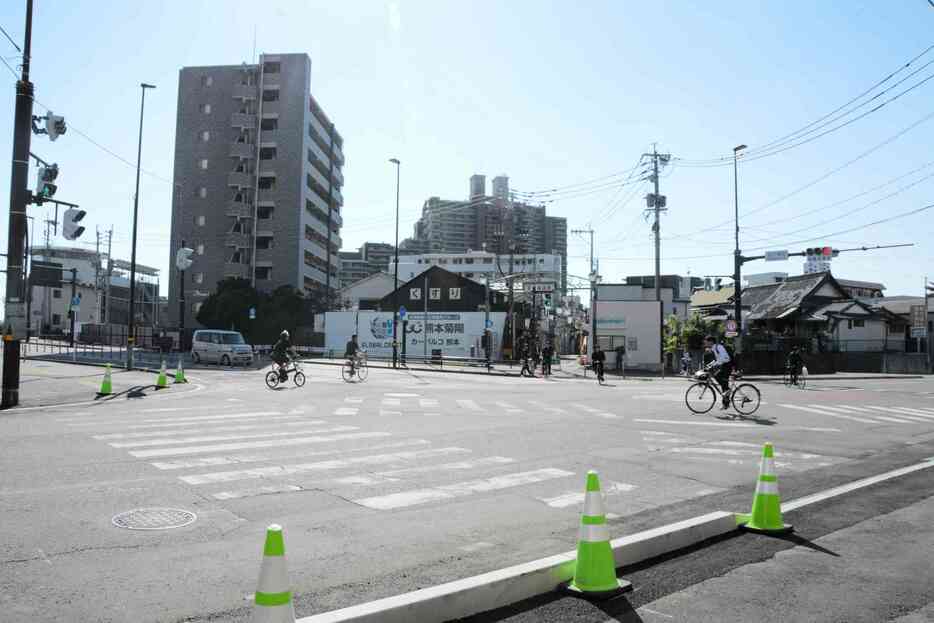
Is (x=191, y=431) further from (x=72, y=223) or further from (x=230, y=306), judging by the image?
(x=230, y=306)

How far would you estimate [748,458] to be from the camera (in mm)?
9969

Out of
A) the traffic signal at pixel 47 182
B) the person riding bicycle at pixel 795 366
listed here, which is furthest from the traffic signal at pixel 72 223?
the person riding bicycle at pixel 795 366

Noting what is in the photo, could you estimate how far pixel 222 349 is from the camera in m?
36.9

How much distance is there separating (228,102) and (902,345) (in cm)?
6791

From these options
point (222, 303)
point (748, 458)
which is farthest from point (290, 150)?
point (748, 458)

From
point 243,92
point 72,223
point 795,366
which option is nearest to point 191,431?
point 72,223

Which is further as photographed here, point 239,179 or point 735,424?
point 239,179

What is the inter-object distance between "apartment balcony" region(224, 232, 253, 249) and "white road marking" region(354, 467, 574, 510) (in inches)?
2620

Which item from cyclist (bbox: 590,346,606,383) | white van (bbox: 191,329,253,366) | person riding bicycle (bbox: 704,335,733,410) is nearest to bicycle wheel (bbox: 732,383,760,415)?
person riding bicycle (bbox: 704,335,733,410)

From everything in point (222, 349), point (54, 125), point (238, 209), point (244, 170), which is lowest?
point (222, 349)

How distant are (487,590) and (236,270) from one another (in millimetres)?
70667

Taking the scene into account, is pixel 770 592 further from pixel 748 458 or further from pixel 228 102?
pixel 228 102

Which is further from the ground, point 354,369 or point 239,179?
point 239,179

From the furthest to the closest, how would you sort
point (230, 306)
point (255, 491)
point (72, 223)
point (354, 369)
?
point (230, 306) → point (354, 369) → point (72, 223) → point (255, 491)
